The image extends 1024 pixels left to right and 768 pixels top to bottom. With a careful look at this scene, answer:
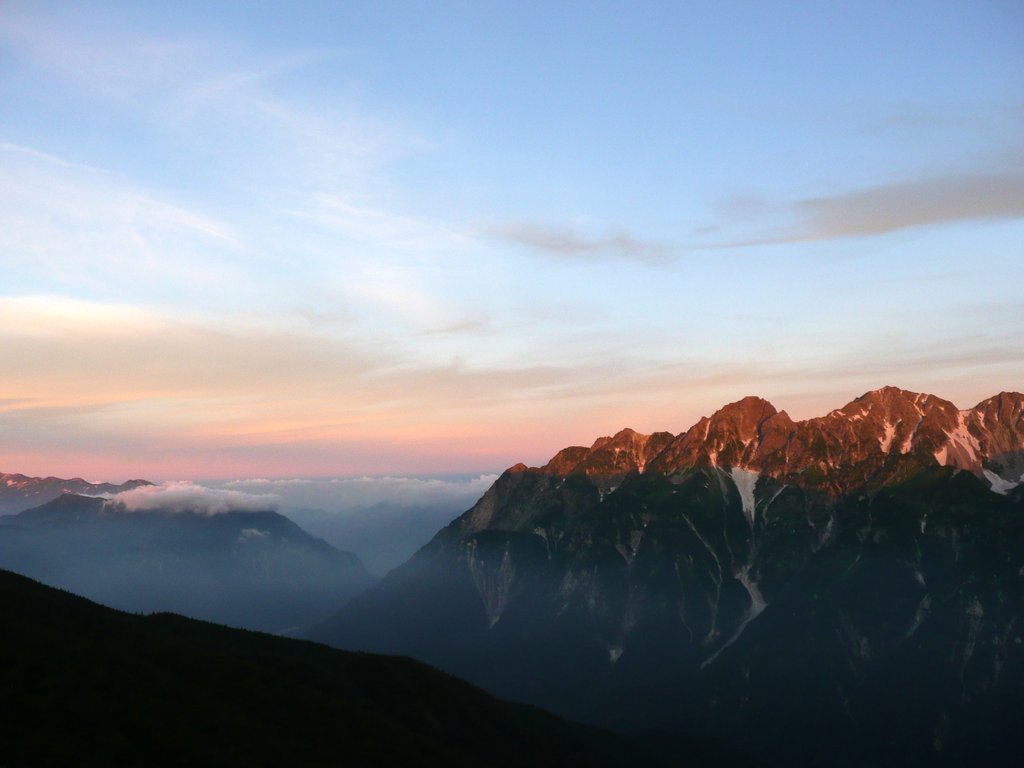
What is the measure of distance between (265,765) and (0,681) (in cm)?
5612

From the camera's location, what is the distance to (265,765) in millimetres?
197625

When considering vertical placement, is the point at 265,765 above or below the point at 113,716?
below

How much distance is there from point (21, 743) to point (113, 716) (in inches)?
796

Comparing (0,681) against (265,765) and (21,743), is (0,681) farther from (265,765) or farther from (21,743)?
(265,765)

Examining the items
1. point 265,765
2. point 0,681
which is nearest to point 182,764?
point 265,765

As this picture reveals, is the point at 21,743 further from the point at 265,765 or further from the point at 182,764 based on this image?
the point at 265,765

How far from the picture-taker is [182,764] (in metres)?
188

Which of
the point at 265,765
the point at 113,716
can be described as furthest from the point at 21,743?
the point at 265,765

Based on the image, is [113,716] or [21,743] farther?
[113,716]

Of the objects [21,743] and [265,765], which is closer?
[21,743]

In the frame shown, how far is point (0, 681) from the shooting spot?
655ft

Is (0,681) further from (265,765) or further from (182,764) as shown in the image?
(265,765)

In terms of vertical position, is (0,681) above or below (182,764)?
above

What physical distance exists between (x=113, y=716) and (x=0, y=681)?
2493 centimetres
